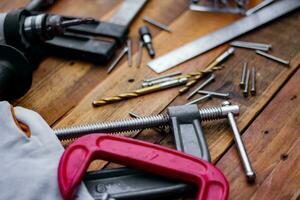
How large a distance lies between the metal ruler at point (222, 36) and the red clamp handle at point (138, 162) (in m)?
0.31

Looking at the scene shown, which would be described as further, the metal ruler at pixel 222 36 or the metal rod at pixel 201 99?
the metal ruler at pixel 222 36

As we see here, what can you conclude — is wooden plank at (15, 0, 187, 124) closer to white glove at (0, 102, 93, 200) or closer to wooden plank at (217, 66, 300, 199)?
white glove at (0, 102, 93, 200)

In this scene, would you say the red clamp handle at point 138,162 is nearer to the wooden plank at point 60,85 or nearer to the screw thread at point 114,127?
the screw thread at point 114,127

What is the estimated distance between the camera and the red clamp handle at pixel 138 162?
2.32 ft

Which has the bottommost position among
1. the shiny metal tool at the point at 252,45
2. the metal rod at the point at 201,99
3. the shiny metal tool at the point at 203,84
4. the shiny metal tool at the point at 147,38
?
the metal rod at the point at 201,99

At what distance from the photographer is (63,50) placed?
1069mm

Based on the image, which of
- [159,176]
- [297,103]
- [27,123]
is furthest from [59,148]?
[297,103]

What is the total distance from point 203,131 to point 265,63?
0.26 metres

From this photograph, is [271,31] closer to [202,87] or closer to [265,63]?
[265,63]

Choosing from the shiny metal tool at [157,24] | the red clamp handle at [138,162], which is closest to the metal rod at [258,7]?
the shiny metal tool at [157,24]

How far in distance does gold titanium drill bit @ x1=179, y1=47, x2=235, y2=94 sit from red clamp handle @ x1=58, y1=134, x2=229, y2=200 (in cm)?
25

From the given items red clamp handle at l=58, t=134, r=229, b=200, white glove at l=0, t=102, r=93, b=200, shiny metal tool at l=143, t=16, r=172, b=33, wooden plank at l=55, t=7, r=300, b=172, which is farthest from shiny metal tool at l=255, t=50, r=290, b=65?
white glove at l=0, t=102, r=93, b=200

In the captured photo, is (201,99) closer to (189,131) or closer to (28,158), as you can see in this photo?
(189,131)

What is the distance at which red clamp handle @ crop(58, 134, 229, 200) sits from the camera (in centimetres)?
71
